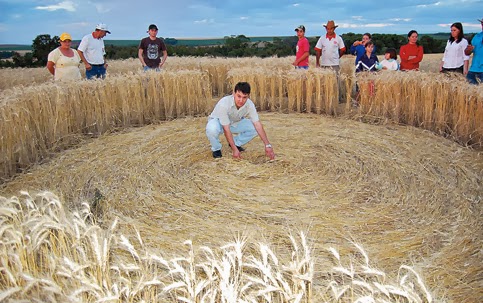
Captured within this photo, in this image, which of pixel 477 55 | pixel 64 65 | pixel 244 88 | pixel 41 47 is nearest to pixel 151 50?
pixel 64 65

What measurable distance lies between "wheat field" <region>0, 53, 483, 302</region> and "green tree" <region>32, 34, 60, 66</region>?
11956 millimetres

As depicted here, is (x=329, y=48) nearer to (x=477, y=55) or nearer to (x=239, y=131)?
(x=477, y=55)

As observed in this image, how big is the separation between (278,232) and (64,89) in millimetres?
3796

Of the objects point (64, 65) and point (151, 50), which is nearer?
point (64, 65)

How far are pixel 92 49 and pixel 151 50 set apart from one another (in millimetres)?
1118

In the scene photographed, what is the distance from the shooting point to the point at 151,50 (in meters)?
7.76

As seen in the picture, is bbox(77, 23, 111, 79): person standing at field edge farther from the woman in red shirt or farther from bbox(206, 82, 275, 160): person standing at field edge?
the woman in red shirt

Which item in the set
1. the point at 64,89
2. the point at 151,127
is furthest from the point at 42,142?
the point at 151,127

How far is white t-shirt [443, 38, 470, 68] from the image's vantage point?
676 cm

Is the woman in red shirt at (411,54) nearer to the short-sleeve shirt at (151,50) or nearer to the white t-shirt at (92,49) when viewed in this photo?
the short-sleeve shirt at (151,50)

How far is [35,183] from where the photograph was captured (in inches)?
169

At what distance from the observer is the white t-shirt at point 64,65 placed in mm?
6410

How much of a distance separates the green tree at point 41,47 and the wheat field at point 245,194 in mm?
11956

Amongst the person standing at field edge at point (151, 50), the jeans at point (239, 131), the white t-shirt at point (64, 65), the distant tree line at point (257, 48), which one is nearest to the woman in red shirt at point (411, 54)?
the jeans at point (239, 131)
